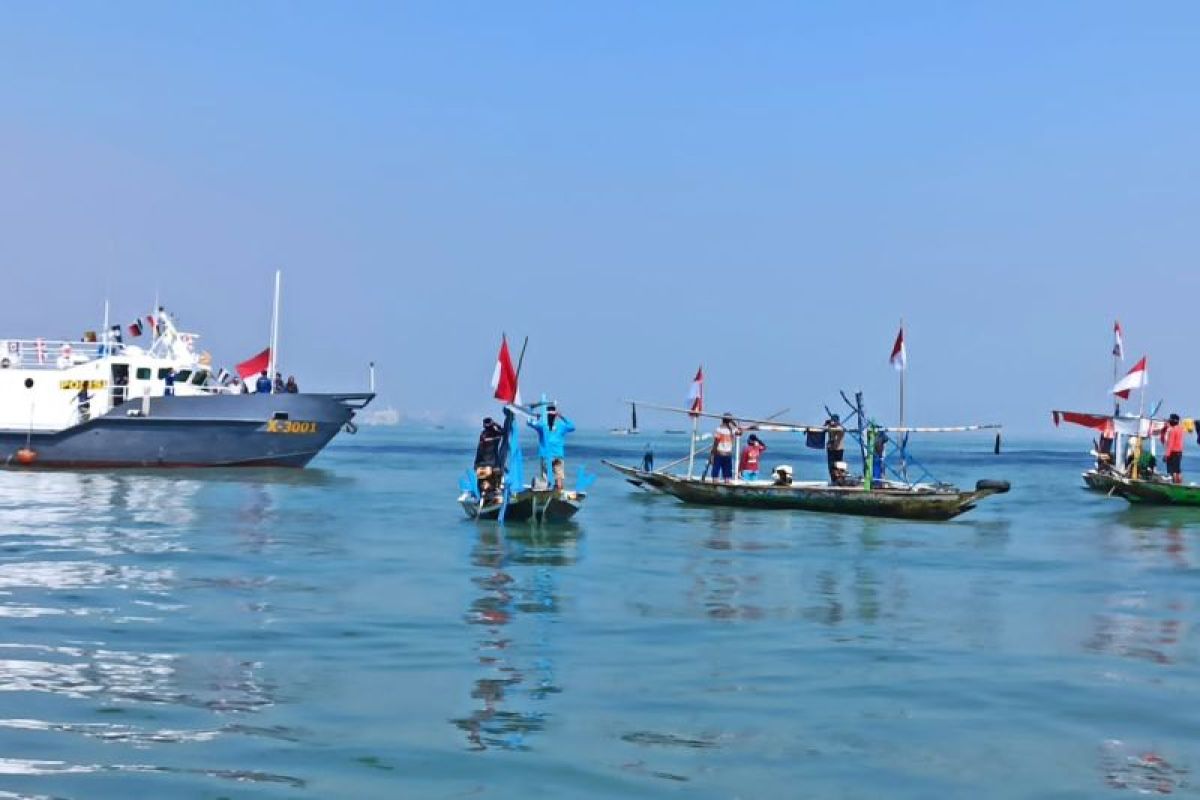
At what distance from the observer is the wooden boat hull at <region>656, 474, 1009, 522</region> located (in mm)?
33125

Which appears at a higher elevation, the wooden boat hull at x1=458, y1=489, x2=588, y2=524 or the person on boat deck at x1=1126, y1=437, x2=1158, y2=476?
the person on boat deck at x1=1126, y1=437, x2=1158, y2=476

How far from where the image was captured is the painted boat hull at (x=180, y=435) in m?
48.4

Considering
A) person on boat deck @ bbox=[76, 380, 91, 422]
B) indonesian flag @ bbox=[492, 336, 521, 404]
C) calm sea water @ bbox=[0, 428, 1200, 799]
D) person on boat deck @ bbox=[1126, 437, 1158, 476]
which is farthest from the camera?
person on boat deck @ bbox=[76, 380, 91, 422]

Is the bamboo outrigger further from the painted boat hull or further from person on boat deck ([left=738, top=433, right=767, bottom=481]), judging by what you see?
the painted boat hull

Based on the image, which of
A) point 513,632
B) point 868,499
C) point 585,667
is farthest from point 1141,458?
point 585,667

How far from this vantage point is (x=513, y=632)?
15.7 metres

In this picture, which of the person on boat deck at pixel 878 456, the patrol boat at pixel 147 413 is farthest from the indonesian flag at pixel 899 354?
the patrol boat at pixel 147 413

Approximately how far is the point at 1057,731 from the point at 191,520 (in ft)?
77.5

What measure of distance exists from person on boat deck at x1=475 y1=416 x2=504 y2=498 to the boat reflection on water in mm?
1807

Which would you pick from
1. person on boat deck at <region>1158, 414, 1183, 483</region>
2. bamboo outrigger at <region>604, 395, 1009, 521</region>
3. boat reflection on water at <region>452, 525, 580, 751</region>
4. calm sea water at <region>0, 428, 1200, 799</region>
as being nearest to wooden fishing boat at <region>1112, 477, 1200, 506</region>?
person on boat deck at <region>1158, 414, 1183, 483</region>

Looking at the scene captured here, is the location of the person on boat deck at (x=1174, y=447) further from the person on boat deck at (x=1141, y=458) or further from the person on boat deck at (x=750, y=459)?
the person on boat deck at (x=750, y=459)

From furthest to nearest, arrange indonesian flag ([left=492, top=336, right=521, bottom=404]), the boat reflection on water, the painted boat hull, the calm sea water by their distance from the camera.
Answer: the painted boat hull < indonesian flag ([left=492, top=336, right=521, bottom=404]) < the boat reflection on water < the calm sea water

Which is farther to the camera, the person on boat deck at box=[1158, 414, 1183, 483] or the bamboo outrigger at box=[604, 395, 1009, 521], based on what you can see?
the person on boat deck at box=[1158, 414, 1183, 483]

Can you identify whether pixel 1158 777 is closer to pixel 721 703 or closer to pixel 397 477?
pixel 721 703
